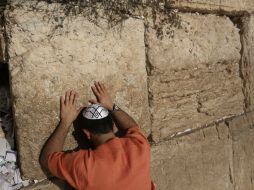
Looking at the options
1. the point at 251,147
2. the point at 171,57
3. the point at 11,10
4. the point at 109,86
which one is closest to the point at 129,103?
the point at 109,86

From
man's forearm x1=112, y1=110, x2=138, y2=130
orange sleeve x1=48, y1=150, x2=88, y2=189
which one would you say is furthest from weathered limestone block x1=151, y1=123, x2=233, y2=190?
orange sleeve x1=48, y1=150, x2=88, y2=189

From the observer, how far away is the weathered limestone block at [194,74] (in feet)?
12.9

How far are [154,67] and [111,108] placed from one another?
675 millimetres

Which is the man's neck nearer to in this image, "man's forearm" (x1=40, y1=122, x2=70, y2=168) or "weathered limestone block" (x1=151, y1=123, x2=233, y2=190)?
"man's forearm" (x1=40, y1=122, x2=70, y2=168)

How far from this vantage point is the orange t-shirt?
2.81 metres

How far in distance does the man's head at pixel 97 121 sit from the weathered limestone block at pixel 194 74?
87cm

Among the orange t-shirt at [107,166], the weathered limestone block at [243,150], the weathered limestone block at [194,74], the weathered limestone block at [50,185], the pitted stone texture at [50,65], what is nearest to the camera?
the orange t-shirt at [107,166]

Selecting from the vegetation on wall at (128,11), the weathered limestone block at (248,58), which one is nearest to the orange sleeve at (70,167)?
the vegetation on wall at (128,11)

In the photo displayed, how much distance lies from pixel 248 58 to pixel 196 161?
4.28 ft

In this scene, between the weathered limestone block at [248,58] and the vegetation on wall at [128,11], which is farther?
the weathered limestone block at [248,58]

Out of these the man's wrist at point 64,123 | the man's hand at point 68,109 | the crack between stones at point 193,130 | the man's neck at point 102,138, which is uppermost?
the man's hand at point 68,109

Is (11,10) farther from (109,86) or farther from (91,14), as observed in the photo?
(109,86)

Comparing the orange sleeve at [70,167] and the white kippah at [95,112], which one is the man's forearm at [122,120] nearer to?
the white kippah at [95,112]

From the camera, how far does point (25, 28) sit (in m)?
2.97
